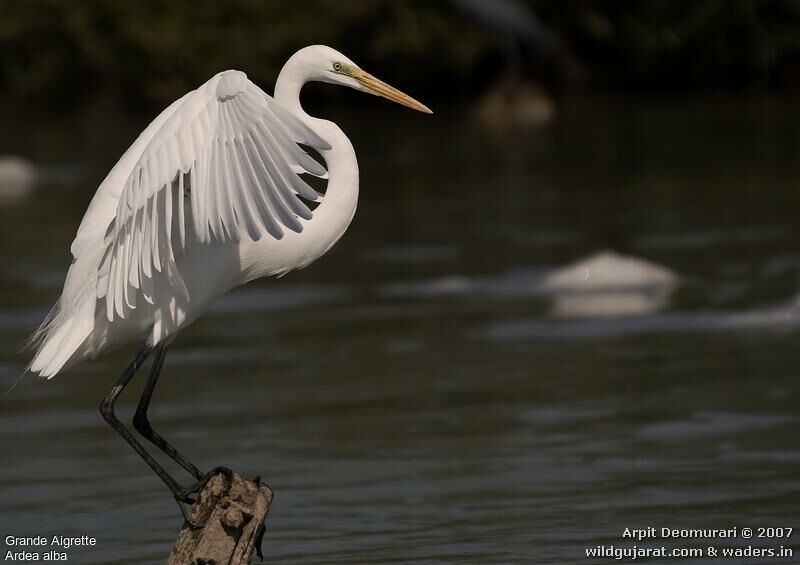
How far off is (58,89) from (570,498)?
2646cm

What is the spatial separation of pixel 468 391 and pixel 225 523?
3377mm

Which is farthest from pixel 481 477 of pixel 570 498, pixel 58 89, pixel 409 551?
pixel 58 89

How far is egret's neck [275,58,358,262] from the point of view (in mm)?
6047

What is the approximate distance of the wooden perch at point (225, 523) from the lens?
5.66 meters

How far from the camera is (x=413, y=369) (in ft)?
31.0

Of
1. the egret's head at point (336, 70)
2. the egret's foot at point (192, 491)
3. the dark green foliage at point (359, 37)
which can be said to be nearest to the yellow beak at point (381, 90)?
the egret's head at point (336, 70)

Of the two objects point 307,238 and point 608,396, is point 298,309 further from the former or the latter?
point 307,238

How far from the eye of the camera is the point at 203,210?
533 cm

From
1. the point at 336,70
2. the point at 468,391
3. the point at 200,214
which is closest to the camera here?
the point at 200,214

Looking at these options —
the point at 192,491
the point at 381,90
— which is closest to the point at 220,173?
the point at 381,90

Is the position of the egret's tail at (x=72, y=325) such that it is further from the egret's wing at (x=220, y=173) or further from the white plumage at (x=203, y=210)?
the egret's wing at (x=220, y=173)

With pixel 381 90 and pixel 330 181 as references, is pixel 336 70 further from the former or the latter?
→ pixel 330 181

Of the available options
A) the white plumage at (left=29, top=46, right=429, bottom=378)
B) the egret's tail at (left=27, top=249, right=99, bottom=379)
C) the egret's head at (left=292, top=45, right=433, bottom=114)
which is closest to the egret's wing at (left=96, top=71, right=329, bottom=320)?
the white plumage at (left=29, top=46, right=429, bottom=378)

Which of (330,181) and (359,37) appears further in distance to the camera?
(359,37)
